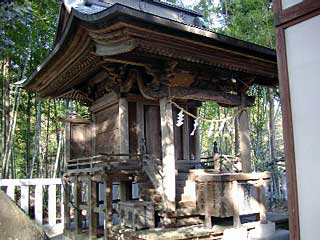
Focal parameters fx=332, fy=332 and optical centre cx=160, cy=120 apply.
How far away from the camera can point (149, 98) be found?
6.12 meters

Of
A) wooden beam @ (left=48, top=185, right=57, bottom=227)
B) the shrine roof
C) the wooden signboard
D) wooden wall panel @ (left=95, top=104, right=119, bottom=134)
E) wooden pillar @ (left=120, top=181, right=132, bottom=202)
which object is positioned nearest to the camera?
the wooden signboard

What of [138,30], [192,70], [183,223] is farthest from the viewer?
[192,70]

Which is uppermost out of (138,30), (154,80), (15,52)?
(15,52)

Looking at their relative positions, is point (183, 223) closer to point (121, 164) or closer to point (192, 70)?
point (121, 164)

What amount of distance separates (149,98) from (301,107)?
3778 millimetres

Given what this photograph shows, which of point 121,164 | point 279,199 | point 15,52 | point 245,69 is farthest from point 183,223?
point 15,52

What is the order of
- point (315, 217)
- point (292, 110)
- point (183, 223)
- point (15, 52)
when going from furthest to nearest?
point (15, 52) → point (183, 223) → point (292, 110) → point (315, 217)

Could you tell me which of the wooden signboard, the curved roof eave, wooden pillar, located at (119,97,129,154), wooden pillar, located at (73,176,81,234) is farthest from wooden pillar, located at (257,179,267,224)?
wooden pillar, located at (73,176,81,234)

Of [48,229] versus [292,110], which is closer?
[292,110]

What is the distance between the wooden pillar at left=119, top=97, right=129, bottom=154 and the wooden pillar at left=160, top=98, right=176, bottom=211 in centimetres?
119

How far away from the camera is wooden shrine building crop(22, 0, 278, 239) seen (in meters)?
4.92

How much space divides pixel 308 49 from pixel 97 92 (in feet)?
20.3

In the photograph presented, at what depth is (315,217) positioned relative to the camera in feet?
7.98

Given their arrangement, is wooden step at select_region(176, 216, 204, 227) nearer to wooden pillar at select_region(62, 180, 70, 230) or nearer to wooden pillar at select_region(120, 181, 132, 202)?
wooden pillar at select_region(120, 181, 132, 202)
